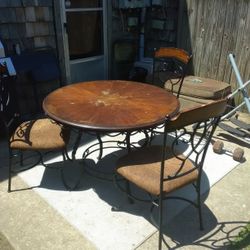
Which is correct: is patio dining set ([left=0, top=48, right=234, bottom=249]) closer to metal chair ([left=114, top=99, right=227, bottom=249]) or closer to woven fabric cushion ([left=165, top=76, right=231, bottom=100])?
metal chair ([left=114, top=99, right=227, bottom=249])

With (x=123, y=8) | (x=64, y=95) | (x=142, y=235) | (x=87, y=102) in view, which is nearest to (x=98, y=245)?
(x=142, y=235)

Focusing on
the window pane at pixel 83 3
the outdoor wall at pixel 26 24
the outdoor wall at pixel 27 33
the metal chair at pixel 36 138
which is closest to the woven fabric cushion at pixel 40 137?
the metal chair at pixel 36 138

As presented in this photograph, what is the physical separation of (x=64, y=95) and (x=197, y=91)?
6.72ft

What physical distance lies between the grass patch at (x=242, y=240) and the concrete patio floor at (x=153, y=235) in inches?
2.1

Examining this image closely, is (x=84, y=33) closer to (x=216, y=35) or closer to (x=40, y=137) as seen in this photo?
(x=216, y=35)

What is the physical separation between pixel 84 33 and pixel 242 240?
12.6ft

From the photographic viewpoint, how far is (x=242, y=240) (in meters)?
2.27

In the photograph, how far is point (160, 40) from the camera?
5.62 m

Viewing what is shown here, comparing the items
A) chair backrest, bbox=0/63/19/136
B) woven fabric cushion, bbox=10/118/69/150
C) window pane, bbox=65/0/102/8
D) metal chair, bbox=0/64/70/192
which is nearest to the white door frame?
window pane, bbox=65/0/102/8

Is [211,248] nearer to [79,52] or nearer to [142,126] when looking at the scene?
[142,126]

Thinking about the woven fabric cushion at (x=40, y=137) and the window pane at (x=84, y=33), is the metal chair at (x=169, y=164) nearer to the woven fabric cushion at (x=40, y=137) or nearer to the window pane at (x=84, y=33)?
the woven fabric cushion at (x=40, y=137)

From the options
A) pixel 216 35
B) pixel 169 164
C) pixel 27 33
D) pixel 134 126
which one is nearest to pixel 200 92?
pixel 216 35

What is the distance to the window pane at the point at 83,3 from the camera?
14.9 ft

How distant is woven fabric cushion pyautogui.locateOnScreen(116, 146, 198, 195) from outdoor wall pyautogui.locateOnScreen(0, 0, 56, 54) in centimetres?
245
